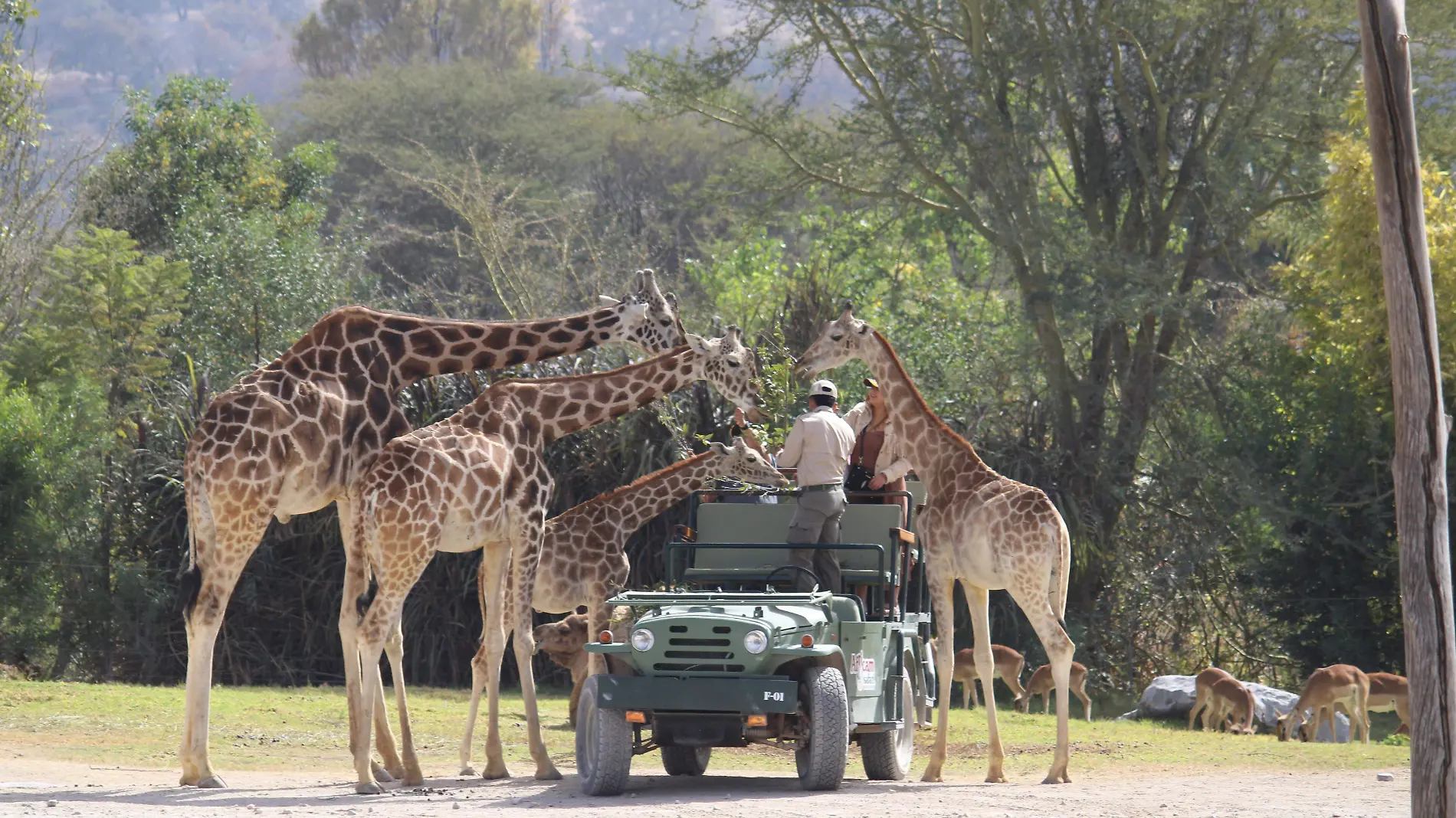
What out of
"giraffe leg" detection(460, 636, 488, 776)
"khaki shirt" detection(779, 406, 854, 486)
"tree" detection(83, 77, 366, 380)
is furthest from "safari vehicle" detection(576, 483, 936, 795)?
"tree" detection(83, 77, 366, 380)

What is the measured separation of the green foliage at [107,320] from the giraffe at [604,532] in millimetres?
9661

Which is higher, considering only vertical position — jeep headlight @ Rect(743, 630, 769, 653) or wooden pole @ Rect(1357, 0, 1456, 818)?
wooden pole @ Rect(1357, 0, 1456, 818)

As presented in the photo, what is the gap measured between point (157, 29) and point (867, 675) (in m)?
126

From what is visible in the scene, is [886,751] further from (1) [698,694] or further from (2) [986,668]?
(1) [698,694]

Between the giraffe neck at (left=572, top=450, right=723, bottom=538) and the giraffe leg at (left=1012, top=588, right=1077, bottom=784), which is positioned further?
the giraffe neck at (left=572, top=450, right=723, bottom=538)

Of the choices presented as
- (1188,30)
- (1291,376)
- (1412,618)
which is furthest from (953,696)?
(1412,618)

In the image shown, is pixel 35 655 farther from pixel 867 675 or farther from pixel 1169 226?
pixel 1169 226

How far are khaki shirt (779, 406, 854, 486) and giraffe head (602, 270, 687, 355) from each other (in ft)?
7.01

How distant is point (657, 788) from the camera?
10547 millimetres

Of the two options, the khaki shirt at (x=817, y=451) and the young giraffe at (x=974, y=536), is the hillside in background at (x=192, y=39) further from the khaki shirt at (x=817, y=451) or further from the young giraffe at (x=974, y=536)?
the khaki shirt at (x=817, y=451)

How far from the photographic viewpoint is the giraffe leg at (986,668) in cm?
1144

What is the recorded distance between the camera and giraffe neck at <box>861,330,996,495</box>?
12.0 meters

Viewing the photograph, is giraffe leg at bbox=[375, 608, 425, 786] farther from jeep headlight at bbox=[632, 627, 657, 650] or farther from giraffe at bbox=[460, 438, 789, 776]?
jeep headlight at bbox=[632, 627, 657, 650]

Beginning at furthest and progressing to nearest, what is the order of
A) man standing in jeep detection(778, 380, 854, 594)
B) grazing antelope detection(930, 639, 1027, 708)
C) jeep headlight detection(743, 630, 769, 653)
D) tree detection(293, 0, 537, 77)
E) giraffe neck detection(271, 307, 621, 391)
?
tree detection(293, 0, 537, 77) → grazing antelope detection(930, 639, 1027, 708) → giraffe neck detection(271, 307, 621, 391) → man standing in jeep detection(778, 380, 854, 594) → jeep headlight detection(743, 630, 769, 653)
